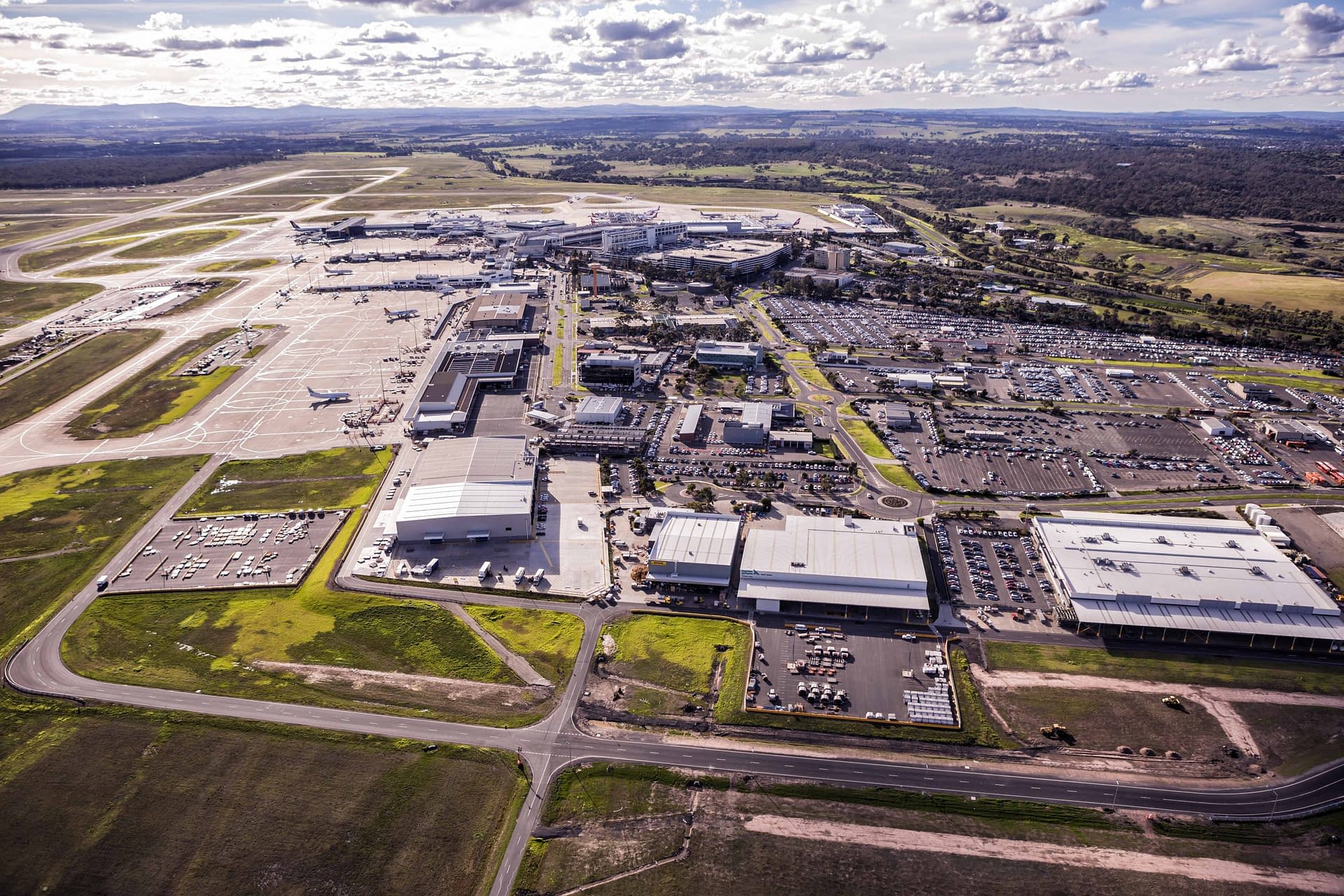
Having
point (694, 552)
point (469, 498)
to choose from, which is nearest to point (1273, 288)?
point (694, 552)

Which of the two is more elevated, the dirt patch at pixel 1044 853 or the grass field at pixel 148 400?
the grass field at pixel 148 400

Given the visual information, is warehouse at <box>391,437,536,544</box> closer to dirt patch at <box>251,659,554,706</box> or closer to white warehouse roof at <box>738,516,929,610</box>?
dirt patch at <box>251,659,554,706</box>

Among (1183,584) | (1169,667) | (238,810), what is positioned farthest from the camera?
(1183,584)

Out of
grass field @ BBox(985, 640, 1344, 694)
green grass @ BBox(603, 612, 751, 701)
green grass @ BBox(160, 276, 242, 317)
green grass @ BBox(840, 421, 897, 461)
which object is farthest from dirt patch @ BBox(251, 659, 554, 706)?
green grass @ BBox(160, 276, 242, 317)

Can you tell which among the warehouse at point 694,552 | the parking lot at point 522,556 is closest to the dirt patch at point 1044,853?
the warehouse at point 694,552

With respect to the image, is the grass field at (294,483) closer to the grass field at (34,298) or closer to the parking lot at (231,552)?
the parking lot at (231,552)

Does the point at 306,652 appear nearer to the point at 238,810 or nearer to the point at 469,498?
the point at 238,810
